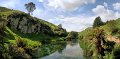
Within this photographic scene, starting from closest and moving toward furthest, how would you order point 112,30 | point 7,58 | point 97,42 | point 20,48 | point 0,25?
point 0,25 → point 7,58 → point 20,48 → point 97,42 → point 112,30

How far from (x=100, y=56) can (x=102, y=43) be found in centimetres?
558

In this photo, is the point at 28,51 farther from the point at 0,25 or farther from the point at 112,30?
the point at 112,30

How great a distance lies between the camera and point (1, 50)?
7750cm

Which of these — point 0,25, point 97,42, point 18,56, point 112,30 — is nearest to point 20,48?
point 18,56

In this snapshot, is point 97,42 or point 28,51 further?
A: point 97,42

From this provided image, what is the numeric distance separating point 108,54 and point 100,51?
9.18 metres

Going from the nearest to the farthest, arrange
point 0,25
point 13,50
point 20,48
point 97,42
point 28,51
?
point 0,25, point 13,50, point 20,48, point 28,51, point 97,42

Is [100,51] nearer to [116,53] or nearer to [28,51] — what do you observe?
[116,53]

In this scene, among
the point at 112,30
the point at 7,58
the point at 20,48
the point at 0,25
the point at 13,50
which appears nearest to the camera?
the point at 0,25

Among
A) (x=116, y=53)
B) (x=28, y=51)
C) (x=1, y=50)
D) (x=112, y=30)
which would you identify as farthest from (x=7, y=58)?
(x=112, y=30)

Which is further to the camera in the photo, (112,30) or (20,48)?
(112,30)

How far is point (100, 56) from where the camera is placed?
352 ft

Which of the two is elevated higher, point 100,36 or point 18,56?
point 100,36

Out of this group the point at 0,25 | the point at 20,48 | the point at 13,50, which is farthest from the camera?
the point at 20,48
